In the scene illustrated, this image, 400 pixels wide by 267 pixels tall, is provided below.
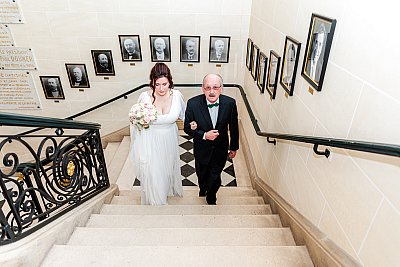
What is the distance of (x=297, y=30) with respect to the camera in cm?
241

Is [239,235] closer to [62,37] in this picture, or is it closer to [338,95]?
[338,95]

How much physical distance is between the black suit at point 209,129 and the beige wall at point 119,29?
8.29ft

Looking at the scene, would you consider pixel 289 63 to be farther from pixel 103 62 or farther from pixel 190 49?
pixel 103 62

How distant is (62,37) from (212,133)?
3791 millimetres

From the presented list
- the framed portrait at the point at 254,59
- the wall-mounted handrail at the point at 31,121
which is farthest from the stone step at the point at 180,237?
the framed portrait at the point at 254,59

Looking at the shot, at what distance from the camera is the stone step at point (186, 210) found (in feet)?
9.80

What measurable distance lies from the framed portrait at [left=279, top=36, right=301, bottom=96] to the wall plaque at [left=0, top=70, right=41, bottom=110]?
15.9 feet

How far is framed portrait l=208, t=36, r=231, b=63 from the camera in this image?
4.92 m

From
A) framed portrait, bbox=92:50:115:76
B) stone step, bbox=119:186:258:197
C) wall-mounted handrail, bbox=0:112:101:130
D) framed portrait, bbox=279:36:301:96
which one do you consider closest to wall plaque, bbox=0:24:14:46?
framed portrait, bbox=92:50:115:76

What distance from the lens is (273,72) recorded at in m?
3.15

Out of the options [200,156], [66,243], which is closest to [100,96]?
[200,156]

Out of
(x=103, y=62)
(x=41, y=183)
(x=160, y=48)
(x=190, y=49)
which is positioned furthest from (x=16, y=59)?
(x=41, y=183)

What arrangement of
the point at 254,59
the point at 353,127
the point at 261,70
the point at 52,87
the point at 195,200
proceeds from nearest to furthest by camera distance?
the point at 353,127, the point at 195,200, the point at 261,70, the point at 254,59, the point at 52,87

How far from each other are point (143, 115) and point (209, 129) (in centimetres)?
71
